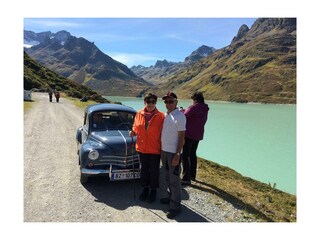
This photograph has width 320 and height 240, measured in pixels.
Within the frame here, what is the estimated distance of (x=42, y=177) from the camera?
9750 mm

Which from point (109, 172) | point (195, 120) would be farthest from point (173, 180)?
point (195, 120)

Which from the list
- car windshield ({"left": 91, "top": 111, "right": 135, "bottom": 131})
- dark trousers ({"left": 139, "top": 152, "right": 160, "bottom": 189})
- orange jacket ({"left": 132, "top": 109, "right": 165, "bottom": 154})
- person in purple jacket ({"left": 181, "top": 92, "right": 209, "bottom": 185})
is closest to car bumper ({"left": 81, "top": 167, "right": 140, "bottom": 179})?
dark trousers ({"left": 139, "top": 152, "right": 160, "bottom": 189})

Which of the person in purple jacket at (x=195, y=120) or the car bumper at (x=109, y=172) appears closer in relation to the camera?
the car bumper at (x=109, y=172)

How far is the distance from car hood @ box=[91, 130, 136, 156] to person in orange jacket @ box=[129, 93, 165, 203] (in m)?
0.88

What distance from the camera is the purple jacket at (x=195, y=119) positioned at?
883cm

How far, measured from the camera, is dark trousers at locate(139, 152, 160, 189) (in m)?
7.68

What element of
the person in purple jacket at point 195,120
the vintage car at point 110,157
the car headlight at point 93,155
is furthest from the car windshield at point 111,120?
the person in purple jacket at point 195,120

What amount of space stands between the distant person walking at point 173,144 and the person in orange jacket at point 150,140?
0.35 metres

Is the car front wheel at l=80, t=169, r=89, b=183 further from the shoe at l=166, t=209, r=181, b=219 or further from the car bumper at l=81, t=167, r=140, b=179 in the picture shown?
the shoe at l=166, t=209, r=181, b=219

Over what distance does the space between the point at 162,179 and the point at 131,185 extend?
115 cm

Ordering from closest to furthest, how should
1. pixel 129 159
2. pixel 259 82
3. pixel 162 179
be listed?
1. pixel 129 159
2. pixel 162 179
3. pixel 259 82

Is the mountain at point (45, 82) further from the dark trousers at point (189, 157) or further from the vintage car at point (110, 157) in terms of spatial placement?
the dark trousers at point (189, 157)

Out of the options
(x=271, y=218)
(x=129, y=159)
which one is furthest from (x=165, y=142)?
(x=271, y=218)
